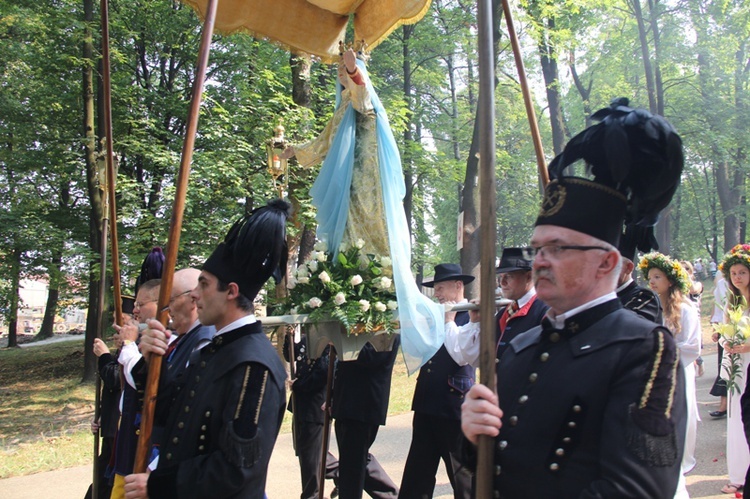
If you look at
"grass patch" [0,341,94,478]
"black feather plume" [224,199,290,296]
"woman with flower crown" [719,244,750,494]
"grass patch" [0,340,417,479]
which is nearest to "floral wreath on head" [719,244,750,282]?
"woman with flower crown" [719,244,750,494]

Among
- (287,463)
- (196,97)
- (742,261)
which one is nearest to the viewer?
(196,97)

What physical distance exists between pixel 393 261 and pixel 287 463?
3.41 m

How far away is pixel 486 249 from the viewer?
185 cm

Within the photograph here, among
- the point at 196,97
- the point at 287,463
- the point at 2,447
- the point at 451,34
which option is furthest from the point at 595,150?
the point at 451,34

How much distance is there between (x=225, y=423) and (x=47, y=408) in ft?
35.4

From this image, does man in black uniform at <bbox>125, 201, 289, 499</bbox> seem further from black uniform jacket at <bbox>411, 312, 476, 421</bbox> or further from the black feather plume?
black uniform jacket at <bbox>411, 312, 476, 421</bbox>

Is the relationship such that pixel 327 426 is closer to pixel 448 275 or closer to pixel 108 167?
pixel 448 275

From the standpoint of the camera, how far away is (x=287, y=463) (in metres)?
6.66

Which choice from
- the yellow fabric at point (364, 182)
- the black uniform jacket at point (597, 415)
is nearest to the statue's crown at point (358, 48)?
the yellow fabric at point (364, 182)

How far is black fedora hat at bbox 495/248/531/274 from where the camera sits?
403 cm

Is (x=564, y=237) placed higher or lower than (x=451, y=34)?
lower

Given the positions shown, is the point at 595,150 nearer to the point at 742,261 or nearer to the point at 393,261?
the point at 393,261

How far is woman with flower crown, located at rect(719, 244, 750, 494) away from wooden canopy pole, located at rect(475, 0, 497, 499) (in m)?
4.01

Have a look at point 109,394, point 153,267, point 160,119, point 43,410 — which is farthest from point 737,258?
point 160,119
